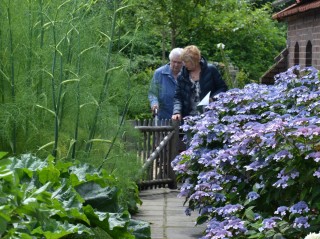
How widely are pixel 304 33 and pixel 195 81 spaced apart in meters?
6.75

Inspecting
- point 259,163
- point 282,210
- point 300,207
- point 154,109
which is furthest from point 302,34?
point 300,207

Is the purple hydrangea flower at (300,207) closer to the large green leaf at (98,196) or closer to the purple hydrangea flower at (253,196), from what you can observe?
the purple hydrangea flower at (253,196)

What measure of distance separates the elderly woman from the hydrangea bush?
236 cm

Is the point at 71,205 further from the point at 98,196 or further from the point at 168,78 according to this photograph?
the point at 168,78

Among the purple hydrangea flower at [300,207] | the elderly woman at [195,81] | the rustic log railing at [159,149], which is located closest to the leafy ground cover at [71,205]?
the purple hydrangea flower at [300,207]

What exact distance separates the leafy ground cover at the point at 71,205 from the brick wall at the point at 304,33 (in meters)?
10.7

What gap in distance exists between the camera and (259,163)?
716 centimetres

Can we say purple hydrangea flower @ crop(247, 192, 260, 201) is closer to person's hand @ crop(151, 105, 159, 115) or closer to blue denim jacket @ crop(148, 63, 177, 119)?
person's hand @ crop(151, 105, 159, 115)

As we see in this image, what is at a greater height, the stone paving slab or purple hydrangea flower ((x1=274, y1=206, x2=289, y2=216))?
purple hydrangea flower ((x1=274, y1=206, x2=289, y2=216))

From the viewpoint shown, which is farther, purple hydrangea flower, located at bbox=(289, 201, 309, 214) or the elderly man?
the elderly man

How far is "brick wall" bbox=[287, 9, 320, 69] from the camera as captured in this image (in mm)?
17297

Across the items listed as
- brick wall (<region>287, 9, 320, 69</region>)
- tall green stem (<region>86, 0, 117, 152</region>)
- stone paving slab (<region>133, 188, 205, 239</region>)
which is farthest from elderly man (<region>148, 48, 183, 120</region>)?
tall green stem (<region>86, 0, 117, 152</region>)

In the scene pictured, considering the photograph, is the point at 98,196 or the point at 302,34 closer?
the point at 98,196

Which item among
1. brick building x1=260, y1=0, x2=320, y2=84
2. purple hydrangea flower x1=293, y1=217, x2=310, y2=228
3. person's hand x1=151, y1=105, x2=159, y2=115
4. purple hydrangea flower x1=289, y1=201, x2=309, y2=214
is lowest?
purple hydrangea flower x1=293, y1=217, x2=310, y2=228
